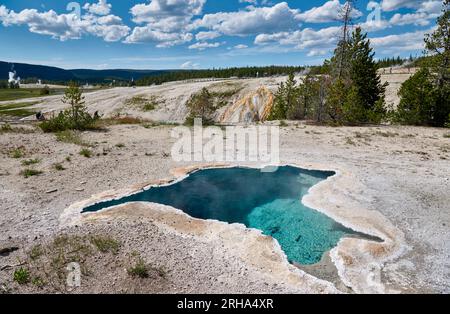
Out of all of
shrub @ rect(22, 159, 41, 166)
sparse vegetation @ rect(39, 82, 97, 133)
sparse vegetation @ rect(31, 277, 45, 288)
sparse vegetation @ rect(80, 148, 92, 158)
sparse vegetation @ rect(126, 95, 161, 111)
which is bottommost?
sparse vegetation @ rect(31, 277, 45, 288)

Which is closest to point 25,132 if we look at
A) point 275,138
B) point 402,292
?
point 275,138

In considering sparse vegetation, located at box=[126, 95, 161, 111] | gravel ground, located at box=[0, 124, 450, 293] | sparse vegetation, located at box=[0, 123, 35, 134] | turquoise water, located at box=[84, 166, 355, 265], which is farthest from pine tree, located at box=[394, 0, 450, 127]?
sparse vegetation, located at box=[126, 95, 161, 111]

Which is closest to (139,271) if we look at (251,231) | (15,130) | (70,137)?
(251,231)

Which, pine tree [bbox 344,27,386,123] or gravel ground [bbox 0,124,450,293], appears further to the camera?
pine tree [bbox 344,27,386,123]

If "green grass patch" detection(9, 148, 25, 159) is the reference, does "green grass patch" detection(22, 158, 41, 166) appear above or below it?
below

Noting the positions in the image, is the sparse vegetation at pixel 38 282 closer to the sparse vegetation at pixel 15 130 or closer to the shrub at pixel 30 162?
the shrub at pixel 30 162

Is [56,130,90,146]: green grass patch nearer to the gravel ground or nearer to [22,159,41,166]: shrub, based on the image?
the gravel ground

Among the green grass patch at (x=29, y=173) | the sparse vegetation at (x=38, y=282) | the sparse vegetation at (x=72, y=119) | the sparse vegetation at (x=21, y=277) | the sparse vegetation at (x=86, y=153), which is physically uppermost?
the sparse vegetation at (x=72, y=119)

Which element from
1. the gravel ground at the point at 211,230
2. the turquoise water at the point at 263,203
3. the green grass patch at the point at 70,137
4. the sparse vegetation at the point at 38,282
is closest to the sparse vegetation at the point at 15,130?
the gravel ground at the point at 211,230

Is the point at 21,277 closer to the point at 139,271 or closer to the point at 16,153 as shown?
the point at 139,271

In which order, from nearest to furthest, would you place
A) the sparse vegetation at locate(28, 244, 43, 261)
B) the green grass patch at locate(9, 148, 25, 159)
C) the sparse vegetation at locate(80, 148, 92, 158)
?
the sparse vegetation at locate(28, 244, 43, 261), the green grass patch at locate(9, 148, 25, 159), the sparse vegetation at locate(80, 148, 92, 158)
